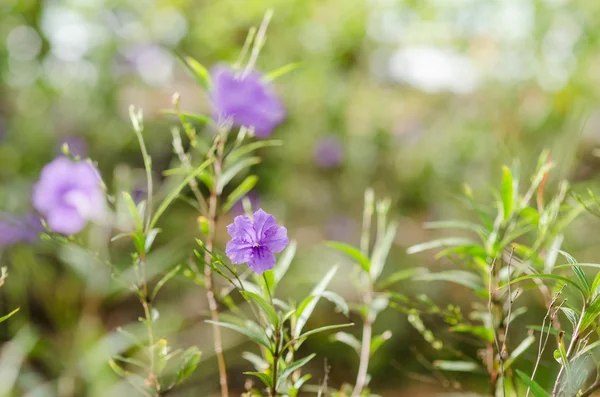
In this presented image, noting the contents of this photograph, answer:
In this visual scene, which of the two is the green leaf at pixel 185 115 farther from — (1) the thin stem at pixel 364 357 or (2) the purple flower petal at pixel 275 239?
(1) the thin stem at pixel 364 357

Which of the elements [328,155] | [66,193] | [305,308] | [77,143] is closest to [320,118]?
Answer: [328,155]

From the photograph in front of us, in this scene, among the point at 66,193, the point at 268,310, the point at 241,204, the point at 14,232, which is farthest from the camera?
the point at 241,204

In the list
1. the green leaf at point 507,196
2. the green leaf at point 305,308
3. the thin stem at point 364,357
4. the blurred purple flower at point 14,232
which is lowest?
the blurred purple flower at point 14,232

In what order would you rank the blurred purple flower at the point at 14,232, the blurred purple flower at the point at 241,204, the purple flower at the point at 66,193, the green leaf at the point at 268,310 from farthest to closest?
the blurred purple flower at the point at 241,204, the blurred purple flower at the point at 14,232, the purple flower at the point at 66,193, the green leaf at the point at 268,310

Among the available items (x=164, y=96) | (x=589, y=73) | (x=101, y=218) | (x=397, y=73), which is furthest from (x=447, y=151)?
(x=101, y=218)

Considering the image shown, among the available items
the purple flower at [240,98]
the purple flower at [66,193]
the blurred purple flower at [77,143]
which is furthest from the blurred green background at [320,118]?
the purple flower at [240,98]

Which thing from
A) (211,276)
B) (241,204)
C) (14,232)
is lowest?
(241,204)

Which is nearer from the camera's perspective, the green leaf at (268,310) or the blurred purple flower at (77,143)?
the green leaf at (268,310)

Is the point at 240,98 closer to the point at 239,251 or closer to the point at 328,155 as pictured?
the point at 239,251

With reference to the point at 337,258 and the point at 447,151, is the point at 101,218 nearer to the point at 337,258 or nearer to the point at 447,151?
the point at 337,258
